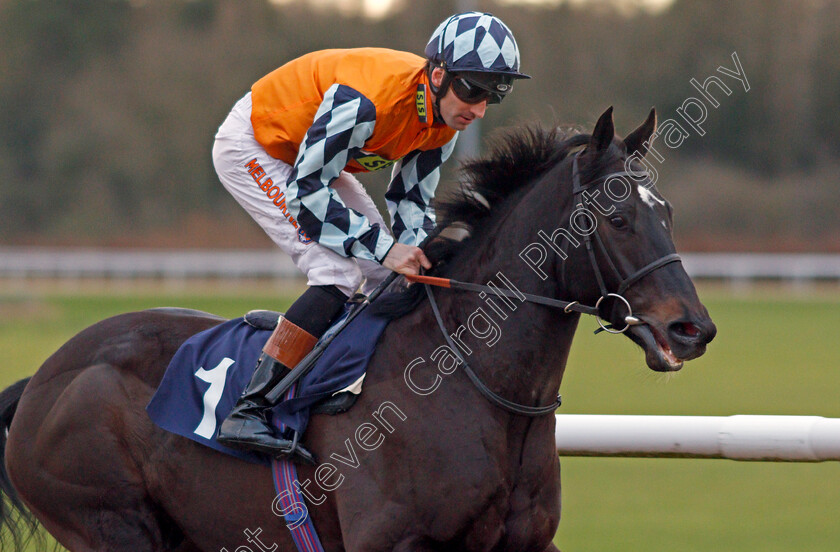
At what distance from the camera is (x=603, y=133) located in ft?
9.72

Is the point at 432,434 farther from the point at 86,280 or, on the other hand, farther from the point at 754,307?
the point at 86,280

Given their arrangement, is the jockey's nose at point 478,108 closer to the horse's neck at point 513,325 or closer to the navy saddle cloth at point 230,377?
the horse's neck at point 513,325

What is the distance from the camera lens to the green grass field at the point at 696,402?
5.40 meters

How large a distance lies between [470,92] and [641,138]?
534mm

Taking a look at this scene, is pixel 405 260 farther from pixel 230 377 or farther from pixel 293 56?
pixel 293 56

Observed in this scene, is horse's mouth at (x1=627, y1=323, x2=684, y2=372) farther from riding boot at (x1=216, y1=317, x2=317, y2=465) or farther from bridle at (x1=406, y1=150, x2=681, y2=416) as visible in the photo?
riding boot at (x1=216, y1=317, x2=317, y2=465)

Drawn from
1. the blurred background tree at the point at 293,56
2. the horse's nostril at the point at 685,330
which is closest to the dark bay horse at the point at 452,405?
the horse's nostril at the point at 685,330

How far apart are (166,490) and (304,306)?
2.56ft

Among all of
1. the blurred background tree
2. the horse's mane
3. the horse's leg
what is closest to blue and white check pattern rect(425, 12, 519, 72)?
the horse's mane

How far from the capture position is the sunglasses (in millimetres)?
3172

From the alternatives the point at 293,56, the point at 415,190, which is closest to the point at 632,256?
the point at 415,190

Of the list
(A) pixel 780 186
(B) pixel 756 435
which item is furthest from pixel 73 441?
(A) pixel 780 186

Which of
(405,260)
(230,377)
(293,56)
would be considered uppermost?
(405,260)

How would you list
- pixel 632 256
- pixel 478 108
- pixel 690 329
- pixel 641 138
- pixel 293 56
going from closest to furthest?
pixel 690 329, pixel 632 256, pixel 641 138, pixel 478 108, pixel 293 56
